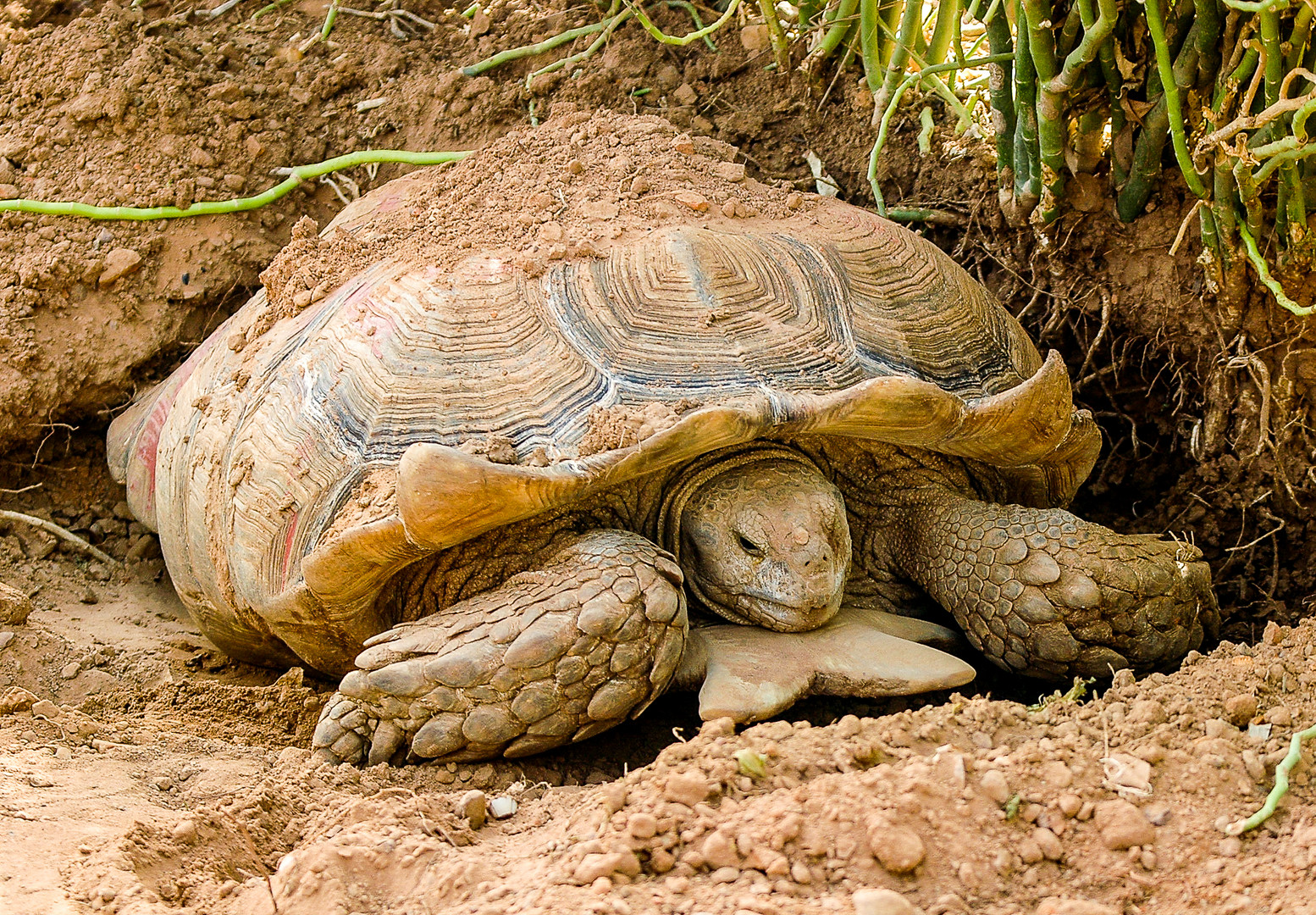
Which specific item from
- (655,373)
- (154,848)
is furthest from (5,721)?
(655,373)

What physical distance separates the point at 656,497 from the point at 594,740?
1.97ft

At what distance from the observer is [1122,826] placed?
192 cm

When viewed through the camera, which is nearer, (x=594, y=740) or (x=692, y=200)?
(x=594, y=740)

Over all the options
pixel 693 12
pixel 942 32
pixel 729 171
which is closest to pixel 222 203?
pixel 693 12

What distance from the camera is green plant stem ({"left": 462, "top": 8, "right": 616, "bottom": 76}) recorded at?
4.75m

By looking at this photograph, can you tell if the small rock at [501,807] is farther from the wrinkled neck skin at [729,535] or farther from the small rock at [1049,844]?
the small rock at [1049,844]

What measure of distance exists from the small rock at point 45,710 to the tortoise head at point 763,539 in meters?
1.50

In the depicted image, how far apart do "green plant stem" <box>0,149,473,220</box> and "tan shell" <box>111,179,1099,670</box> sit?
1.07 meters

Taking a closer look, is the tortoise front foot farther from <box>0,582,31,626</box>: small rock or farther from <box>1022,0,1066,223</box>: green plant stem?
<box>0,582,31,626</box>: small rock

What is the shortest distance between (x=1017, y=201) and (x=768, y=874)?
103 inches

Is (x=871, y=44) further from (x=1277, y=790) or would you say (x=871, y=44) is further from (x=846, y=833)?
(x=846, y=833)

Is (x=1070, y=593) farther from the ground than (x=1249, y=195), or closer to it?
closer to it

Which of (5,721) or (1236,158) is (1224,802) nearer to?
(1236,158)

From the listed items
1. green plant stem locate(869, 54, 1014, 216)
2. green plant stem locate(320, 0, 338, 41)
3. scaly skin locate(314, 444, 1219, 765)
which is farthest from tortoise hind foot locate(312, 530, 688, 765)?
green plant stem locate(320, 0, 338, 41)
